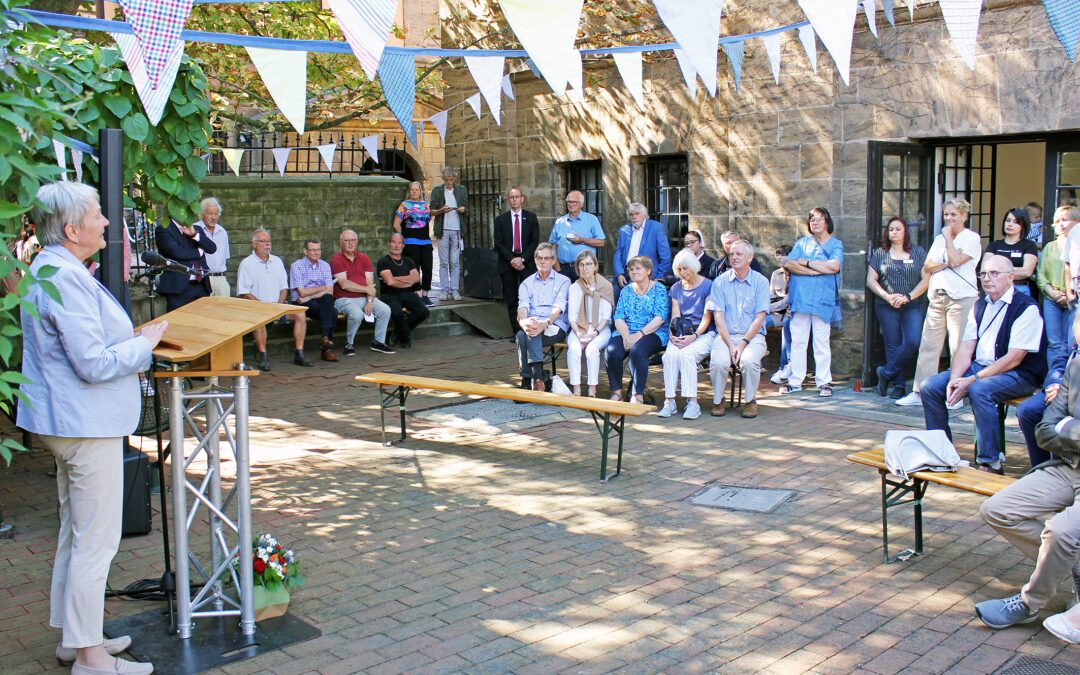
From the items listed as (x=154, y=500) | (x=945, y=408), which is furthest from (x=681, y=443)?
(x=154, y=500)

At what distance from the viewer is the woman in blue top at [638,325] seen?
9.20 m

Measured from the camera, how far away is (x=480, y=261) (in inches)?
591

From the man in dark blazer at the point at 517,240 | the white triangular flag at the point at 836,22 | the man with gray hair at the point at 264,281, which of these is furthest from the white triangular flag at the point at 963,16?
the man in dark blazer at the point at 517,240

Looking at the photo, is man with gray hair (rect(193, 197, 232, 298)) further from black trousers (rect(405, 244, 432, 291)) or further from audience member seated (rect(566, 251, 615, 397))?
audience member seated (rect(566, 251, 615, 397))

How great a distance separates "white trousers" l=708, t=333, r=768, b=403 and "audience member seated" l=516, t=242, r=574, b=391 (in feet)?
5.27

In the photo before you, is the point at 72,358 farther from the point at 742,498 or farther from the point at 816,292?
the point at 816,292

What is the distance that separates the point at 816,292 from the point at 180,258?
683 cm

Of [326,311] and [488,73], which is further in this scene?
[326,311]

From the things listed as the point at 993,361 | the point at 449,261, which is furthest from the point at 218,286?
the point at 993,361

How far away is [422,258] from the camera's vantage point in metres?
14.4

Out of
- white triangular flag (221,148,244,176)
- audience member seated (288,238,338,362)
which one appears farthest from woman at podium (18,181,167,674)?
audience member seated (288,238,338,362)

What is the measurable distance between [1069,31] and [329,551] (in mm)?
4803

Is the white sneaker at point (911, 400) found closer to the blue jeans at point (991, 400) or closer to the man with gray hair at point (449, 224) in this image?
the blue jeans at point (991, 400)

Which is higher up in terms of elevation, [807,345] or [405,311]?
[405,311]
